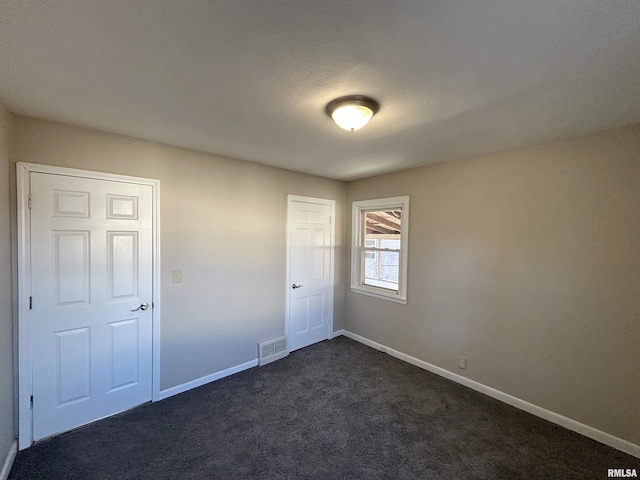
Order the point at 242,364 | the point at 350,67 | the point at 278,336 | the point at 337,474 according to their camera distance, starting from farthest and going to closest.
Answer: the point at 278,336 → the point at 242,364 → the point at 337,474 → the point at 350,67

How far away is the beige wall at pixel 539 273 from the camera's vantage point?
2.07m

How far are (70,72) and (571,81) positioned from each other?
107 inches

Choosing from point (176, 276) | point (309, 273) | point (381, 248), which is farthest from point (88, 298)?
point (381, 248)

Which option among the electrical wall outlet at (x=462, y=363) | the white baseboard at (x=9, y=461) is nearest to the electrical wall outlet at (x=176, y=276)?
the white baseboard at (x=9, y=461)

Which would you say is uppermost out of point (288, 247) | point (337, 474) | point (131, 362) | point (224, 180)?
point (224, 180)

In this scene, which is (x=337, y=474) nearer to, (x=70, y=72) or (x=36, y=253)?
(x=36, y=253)

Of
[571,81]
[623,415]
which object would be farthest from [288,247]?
[623,415]

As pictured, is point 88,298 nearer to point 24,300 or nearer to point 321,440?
point 24,300

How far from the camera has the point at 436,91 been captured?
159 centimetres

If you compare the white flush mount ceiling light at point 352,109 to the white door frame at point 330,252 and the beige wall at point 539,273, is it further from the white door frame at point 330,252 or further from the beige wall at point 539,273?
→ the white door frame at point 330,252

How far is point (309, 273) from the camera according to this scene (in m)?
3.89

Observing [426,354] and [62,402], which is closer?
[62,402]

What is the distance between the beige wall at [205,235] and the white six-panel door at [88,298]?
18cm

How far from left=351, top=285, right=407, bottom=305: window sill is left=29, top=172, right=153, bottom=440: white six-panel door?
2.72 m
